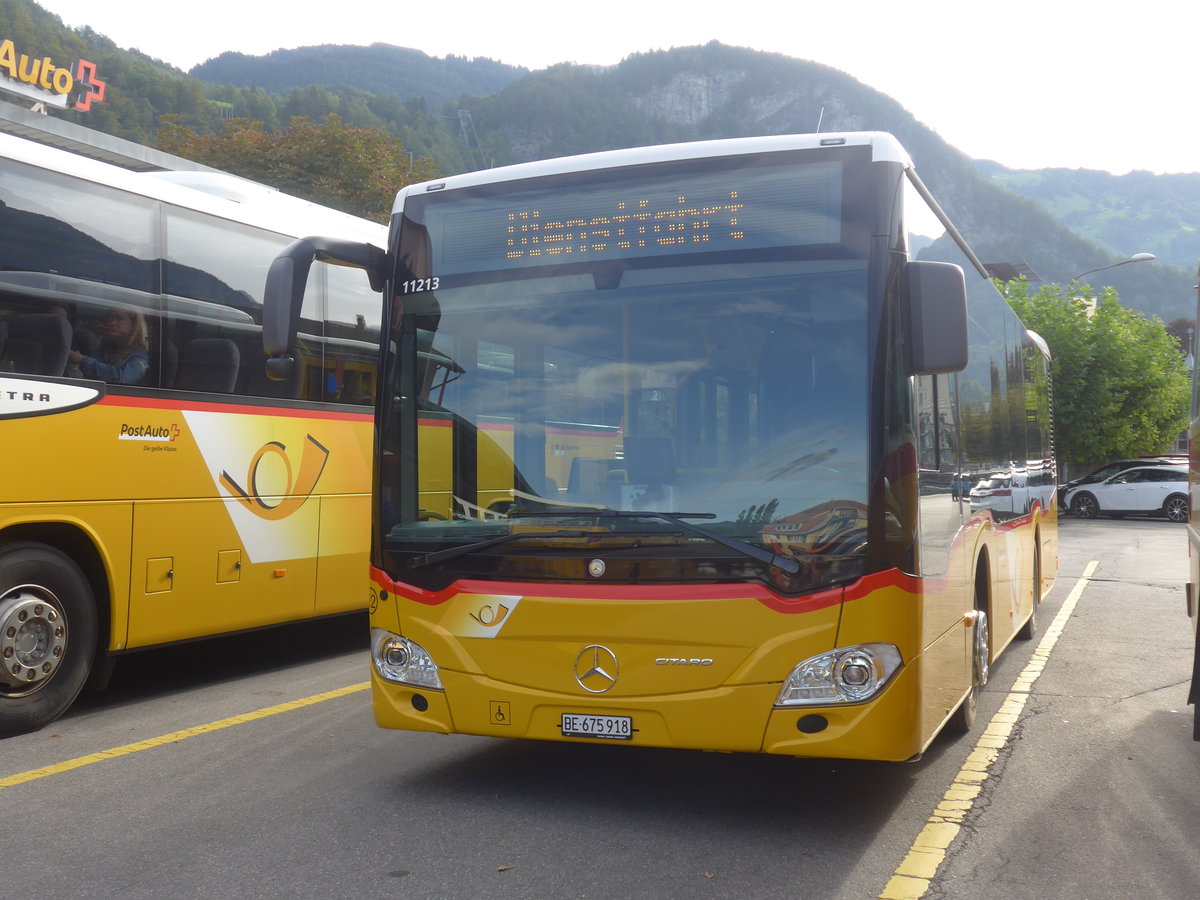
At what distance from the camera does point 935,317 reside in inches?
192

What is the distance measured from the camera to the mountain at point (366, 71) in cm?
15575

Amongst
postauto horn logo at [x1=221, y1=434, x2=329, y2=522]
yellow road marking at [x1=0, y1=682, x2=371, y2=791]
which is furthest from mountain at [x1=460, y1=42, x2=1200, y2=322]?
yellow road marking at [x1=0, y1=682, x2=371, y2=791]

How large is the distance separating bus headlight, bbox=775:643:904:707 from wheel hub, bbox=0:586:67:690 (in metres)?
4.56

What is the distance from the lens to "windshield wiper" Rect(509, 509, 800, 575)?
4762 mm

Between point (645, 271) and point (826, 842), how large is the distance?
244cm

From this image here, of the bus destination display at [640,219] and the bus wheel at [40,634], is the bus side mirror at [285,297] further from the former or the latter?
the bus wheel at [40,634]

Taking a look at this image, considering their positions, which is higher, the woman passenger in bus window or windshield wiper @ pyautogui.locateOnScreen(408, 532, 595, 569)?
the woman passenger in bus window

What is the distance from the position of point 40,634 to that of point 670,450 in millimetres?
4282

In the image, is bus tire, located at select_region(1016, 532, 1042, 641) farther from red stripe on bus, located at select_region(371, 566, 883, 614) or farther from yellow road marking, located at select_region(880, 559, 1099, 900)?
→ red stripe on bus, located at select_region(371, 566, 883, 614)

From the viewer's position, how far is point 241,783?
5.74m

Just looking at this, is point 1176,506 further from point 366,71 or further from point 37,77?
point 366,71

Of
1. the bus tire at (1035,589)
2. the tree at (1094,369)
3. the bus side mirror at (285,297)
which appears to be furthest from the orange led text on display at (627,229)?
the tree at (1094,369)

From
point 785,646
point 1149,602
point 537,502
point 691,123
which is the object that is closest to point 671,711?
point 785,646

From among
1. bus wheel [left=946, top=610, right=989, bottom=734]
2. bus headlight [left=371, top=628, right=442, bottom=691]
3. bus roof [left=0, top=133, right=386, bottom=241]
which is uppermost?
bus roof [left=0, top=133, right=386, bottom=241]
